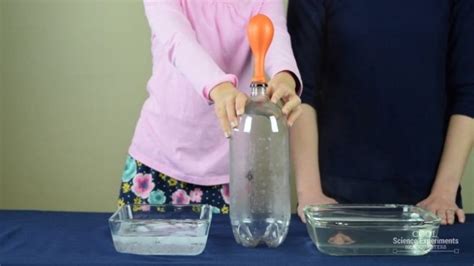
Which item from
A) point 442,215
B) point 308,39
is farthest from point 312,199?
point 308,39

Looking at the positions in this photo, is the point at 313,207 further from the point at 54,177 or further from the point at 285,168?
the point at 54,177

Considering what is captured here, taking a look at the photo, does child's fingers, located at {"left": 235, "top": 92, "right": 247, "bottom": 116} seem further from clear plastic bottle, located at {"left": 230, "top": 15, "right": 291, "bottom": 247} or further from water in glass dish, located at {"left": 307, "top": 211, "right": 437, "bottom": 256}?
water in glass dish, located at {"left": 307, "top": 211, "right": 437, "bottom": 256}

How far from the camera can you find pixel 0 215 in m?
0.97

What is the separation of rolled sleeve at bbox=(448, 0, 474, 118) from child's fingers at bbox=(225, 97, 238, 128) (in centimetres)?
65

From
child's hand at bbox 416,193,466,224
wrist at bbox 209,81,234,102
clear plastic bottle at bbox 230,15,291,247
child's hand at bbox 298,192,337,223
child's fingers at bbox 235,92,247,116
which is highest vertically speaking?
wrist at bbox 209,81,234,102

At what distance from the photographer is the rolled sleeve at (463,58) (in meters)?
1.21

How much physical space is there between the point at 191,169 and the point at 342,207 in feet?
1.21

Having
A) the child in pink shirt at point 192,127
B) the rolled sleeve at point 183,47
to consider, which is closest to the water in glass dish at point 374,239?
the rolled sleeve at point 183,47

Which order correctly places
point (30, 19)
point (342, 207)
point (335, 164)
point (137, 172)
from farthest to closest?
point (30, 19) < point (335, 164) < point (137, 172) < point (342, 207)

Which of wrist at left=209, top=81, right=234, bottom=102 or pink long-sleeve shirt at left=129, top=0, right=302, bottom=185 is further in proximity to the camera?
pink long-sleeve shirt at left=129, top=0, right=302, bottom=185

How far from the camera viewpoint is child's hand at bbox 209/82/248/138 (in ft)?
2.54

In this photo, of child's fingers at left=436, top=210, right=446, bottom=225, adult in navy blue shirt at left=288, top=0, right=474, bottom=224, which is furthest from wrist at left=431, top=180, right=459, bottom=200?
child's fingers at left=436, top=210, right=446, bottom=225

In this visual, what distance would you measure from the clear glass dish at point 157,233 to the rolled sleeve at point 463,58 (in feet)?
2.15

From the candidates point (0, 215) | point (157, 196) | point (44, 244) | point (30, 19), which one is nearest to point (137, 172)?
point (157, 196)
